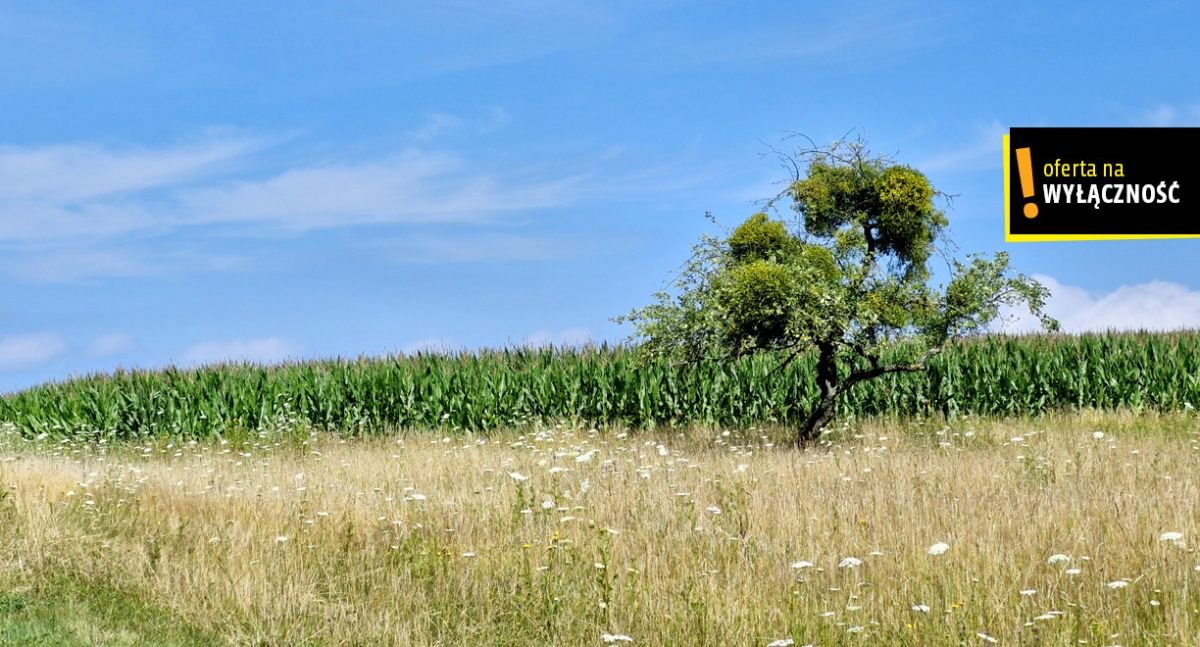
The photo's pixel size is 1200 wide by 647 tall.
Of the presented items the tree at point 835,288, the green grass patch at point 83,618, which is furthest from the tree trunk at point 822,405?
the green grass patch at point 83,618

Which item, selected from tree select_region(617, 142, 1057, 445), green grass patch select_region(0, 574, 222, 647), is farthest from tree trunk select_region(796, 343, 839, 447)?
green grass patch select_region(0, 574, 222, 647)

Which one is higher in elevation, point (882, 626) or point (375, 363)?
point (375, 363)

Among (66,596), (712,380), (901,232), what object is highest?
(901,232)

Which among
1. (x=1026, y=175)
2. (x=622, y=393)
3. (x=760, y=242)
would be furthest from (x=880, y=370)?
(x=622, y=393)

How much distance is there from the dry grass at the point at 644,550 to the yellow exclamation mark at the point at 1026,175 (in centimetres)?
503

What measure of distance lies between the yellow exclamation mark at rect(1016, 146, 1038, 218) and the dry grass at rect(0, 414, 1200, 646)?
5.03 metres

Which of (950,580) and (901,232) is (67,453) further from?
(950,580)

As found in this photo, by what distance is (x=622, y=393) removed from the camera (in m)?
24.3

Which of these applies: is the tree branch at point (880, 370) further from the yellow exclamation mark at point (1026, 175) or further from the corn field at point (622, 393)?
the corn field at point (622, 393)

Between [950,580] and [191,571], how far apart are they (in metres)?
6.71

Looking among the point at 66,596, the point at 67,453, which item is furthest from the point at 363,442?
the point at 66,596

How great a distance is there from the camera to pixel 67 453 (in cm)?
2467

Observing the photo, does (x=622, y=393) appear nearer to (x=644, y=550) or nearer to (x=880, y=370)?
(x=880, y=370)

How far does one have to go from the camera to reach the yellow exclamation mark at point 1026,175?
61.0ft
